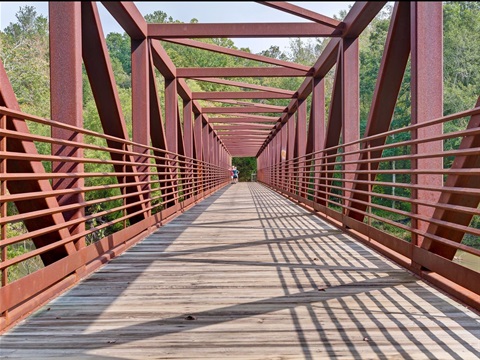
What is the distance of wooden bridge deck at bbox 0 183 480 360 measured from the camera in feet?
7.62

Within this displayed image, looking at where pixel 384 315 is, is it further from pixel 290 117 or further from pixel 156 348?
pixel 290 117

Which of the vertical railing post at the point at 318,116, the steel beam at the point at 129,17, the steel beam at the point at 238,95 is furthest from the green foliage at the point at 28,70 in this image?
the steel beam at the point at 129,17

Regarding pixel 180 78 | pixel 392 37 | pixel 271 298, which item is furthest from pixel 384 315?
pixel 180 78

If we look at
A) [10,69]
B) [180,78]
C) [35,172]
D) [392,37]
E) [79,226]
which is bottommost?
[79,226]

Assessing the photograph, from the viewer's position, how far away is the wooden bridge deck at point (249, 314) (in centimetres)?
232

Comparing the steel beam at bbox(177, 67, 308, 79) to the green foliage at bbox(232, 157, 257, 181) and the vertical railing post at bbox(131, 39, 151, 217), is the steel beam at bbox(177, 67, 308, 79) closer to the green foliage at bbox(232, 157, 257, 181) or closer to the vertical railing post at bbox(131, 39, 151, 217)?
the vertical railing post at bbox(131, 39, 151, 217)

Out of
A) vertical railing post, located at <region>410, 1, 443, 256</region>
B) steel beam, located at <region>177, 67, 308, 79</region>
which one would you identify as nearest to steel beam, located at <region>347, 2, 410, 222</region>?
vertical railing post, located at <region>410, 1, 443, 256</region>

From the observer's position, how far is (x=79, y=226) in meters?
3.89

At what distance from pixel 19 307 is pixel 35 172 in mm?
866

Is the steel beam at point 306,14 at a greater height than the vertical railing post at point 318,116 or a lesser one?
greater

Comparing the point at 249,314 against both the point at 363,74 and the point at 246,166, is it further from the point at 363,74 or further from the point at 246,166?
the point at 246,166

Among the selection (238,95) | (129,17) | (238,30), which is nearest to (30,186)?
(129,17)

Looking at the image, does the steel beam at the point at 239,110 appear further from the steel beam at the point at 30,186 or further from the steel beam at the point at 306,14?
the steel beam at the point at 30,186

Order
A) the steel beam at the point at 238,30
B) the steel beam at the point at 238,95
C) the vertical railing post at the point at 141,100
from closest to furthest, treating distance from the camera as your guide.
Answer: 1. the vertical railing post at the point at 141,100
2. the steel beam at the point at 238,30
3. the steel beam at the point at 238,95
